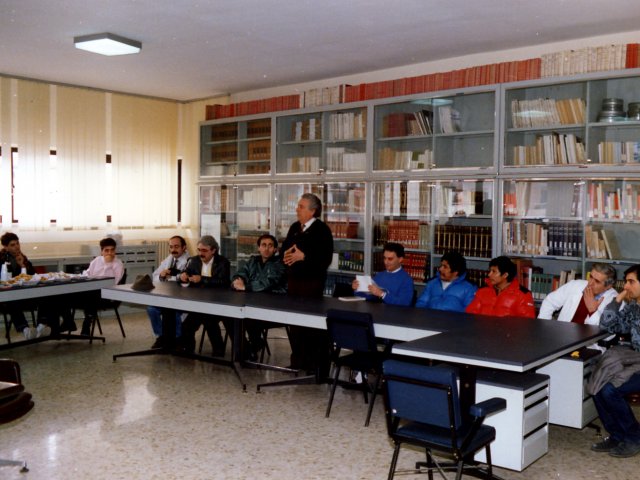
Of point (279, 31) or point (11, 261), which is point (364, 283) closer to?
point (279, 31)

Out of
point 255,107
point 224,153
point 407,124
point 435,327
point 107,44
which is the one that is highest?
point 107,44

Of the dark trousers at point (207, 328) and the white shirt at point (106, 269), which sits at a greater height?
the white shirt at point (106, 269)

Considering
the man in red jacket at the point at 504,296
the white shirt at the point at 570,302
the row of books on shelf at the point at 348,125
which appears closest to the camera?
the white shirt at the point at 570,302

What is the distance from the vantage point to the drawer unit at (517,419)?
3.65 metres

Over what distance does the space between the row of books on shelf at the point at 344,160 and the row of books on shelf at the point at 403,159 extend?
222 mm

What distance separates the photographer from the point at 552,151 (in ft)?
20.4

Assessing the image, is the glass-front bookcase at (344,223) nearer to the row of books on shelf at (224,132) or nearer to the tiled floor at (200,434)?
the row of books on shelf at (224,132)

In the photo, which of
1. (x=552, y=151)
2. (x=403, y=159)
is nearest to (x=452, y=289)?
(x=552, y=151)

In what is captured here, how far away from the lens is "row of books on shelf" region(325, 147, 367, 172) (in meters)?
7.64

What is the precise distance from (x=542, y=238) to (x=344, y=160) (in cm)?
251

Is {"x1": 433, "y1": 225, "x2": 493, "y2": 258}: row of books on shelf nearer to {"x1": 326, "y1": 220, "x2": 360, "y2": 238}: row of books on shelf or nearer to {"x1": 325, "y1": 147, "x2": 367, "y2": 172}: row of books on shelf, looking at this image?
{"x1": 326, "y1": 220, "x2": 360, "y2": 238}: row of books on shelf

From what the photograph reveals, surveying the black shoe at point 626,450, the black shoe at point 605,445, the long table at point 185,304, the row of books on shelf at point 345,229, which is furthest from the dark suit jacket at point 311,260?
the black shoe at point 626,450

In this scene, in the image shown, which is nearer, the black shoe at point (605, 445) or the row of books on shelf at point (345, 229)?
the black shoe at point (605, 445)

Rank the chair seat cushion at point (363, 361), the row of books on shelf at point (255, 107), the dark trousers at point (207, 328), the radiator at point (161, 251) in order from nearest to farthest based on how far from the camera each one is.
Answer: the chair seat cushion at point (363, 361), the dark trousers at point (207, 328), the row of books on shelf at point (255, 107), the radiator at point (161, 251)
